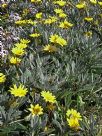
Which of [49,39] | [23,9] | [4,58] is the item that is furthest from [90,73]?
[23,9]

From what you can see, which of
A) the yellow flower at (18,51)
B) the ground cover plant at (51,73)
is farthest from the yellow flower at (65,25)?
the yellow flower at (18,51)

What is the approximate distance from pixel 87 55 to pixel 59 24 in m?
0.63

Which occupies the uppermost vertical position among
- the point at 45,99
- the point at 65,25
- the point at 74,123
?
the point at 65,25

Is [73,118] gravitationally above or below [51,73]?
below

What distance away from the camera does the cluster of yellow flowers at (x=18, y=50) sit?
3109 mm

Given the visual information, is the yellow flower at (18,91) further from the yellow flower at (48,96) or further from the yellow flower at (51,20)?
the yellow flower at (51,20)

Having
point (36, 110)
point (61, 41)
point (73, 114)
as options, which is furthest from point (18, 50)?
point (73, 114)

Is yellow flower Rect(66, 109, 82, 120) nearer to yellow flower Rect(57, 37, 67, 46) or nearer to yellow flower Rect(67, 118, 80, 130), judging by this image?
yellow flower Rect(67, 118, 80, 130)

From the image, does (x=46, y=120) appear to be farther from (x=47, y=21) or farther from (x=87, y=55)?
(x=47, y=21)

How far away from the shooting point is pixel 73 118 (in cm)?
269

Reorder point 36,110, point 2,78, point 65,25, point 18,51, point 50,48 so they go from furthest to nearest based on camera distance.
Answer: point 65,25 < point 50,48 < point 18,51 < point 2,78 < point 36,110

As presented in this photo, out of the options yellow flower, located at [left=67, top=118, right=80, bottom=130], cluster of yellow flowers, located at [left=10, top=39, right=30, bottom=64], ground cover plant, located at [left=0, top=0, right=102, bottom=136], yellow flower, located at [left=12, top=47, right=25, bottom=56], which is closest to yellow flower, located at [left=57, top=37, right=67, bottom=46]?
ground cover plant, located at [left=0, top=0, right=102, bottom=136]

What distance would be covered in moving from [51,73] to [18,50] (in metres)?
0.36

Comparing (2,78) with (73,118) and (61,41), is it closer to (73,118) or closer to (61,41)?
(73,118)
